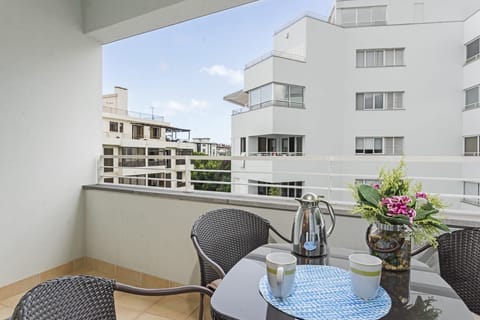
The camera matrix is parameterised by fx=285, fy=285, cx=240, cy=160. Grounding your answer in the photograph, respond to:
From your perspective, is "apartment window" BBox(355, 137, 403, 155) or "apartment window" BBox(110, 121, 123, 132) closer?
"apartment window" BBox(110, 121, 123, 132)

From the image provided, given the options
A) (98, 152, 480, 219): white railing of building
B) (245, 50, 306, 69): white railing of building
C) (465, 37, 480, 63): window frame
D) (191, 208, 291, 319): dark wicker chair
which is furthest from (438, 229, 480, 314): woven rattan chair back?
(465, 37, 480, 63): window frame

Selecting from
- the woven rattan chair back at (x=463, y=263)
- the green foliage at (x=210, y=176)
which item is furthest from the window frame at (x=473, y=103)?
the woven rattan chair back at (x=463, y=263)

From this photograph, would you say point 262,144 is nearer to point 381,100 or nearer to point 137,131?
point 381,100

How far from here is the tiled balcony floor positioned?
6.69 ft

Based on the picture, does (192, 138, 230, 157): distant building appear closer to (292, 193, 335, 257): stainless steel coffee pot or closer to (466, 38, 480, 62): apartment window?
(292, 193, 335, 257): stainless steel coffee pot

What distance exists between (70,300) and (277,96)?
22.9 feet

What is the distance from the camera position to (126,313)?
2.07 meters

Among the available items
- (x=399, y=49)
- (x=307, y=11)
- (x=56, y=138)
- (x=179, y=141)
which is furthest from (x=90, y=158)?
(x=399, y=49)

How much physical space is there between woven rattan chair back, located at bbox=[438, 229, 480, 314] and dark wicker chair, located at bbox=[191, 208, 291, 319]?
0.76m

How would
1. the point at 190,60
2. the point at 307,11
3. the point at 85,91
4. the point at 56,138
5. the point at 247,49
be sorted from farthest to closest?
1. the point at 307,11
2. the point at 247,49
3. the point at 190,60
4. the point at 85,91
5. the point at 56,138

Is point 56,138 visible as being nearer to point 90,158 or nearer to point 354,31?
point 90,158

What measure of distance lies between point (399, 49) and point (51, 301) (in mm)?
9353

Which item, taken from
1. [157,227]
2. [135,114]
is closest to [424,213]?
[157,227]

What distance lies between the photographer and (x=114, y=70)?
3502mm
